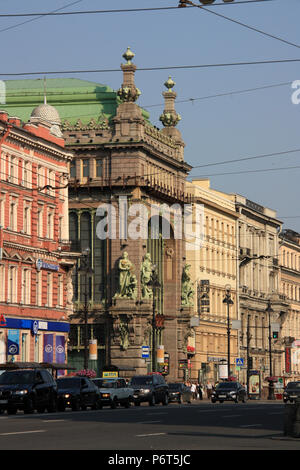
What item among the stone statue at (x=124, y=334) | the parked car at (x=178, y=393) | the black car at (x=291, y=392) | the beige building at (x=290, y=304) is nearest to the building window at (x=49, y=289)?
the parked car at (x=178, y=393)

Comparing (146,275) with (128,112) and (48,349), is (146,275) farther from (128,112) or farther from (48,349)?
(48,349)

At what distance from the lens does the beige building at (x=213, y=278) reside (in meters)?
119

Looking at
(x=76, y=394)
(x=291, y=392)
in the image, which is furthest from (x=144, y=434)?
(x=291, y=392)

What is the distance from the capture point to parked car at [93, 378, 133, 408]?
55938 millimetres

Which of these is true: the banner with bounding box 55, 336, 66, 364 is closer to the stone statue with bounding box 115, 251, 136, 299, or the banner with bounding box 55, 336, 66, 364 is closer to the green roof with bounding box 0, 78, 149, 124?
the stone statue with bounding box 115, 251, 136, 299

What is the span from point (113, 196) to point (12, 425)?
2696 inches

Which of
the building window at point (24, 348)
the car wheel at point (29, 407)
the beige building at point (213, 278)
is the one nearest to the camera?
the car wheel at point (29, 407)

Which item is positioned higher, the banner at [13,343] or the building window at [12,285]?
the building window at [12,285]

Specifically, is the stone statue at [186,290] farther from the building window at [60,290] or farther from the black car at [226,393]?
the black car at [226,393]

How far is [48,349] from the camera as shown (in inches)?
3206

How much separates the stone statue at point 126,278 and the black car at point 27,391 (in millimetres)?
50743

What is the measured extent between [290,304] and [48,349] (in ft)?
260

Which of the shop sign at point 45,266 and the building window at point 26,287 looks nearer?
the building window at point 26,287
